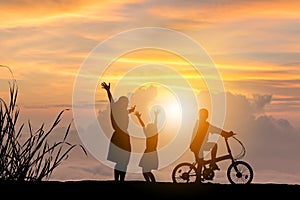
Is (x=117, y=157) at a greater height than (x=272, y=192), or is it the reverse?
(x=117, y=157)

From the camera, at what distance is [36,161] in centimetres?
1134

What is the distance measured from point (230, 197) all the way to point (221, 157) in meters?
5.47

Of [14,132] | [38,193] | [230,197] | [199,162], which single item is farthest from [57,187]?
[199,162]

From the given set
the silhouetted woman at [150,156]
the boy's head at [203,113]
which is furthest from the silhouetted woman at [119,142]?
the boy's head at [203,113]

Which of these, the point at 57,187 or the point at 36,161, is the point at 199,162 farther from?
the point at 36,161

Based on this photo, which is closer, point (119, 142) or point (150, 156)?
point (119, 142)

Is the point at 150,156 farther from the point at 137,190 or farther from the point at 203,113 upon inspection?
the point at 137,190

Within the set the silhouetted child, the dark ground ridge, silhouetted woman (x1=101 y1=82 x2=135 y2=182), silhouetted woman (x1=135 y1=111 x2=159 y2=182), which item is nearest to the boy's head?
the silhouetted child

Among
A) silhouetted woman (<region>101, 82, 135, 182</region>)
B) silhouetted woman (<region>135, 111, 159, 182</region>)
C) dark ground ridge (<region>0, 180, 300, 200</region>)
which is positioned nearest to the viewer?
dark ground ridge (<region>0, 180, 300, 200</region>)

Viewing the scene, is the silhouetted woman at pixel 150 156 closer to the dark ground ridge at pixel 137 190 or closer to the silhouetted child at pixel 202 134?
the silhouetted child at pixel 202 134

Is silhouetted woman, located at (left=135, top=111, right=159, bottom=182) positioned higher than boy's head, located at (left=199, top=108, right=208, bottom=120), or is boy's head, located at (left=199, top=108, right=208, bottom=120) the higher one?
boy's head, located at (left=199, top=108, right=208, bottom=120)

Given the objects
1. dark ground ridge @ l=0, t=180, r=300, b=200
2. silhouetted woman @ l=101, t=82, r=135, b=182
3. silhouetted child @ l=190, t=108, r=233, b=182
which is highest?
silhouetted child @ l=190, t=108, r=233, b=182

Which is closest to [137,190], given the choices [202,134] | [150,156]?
[150,156]

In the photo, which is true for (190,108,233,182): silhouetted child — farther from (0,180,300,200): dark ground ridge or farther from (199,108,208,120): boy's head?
A: (0,180,300,200): dark ground ridge
